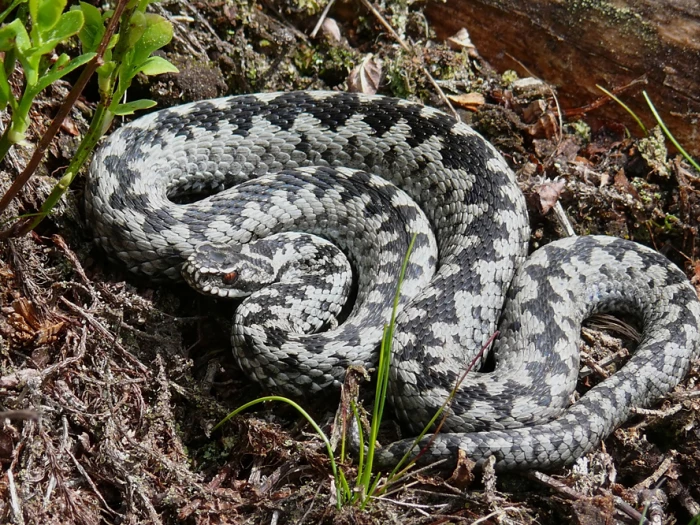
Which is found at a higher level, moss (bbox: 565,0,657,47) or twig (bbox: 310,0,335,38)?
moss (bbox: 565,0,657,47)

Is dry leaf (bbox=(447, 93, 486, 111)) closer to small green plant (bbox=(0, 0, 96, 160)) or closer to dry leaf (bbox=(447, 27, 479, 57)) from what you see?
dry leaf (bbox=(447, 27, 479, 57))

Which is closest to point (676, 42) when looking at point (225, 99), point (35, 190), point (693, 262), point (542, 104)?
point (542, 104)

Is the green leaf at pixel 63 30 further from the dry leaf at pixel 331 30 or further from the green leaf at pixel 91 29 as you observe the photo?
the dry leaf at pixel 331 30

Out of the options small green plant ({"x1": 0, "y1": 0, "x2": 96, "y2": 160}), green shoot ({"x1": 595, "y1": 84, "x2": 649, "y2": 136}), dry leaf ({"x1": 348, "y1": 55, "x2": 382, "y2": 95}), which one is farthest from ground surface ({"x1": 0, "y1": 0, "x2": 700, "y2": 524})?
small green plant ({"x1": 0, "y1": 0, "x2": 96, "y2": 160})

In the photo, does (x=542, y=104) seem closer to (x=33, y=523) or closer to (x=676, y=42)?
(x=676, y=42)

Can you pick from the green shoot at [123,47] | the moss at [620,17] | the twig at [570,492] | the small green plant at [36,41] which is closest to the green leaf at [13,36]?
the small green plant at [36,41]

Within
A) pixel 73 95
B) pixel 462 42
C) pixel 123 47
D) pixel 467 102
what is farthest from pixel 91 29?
pixel 462 42

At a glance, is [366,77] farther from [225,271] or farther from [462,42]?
[225,271]
